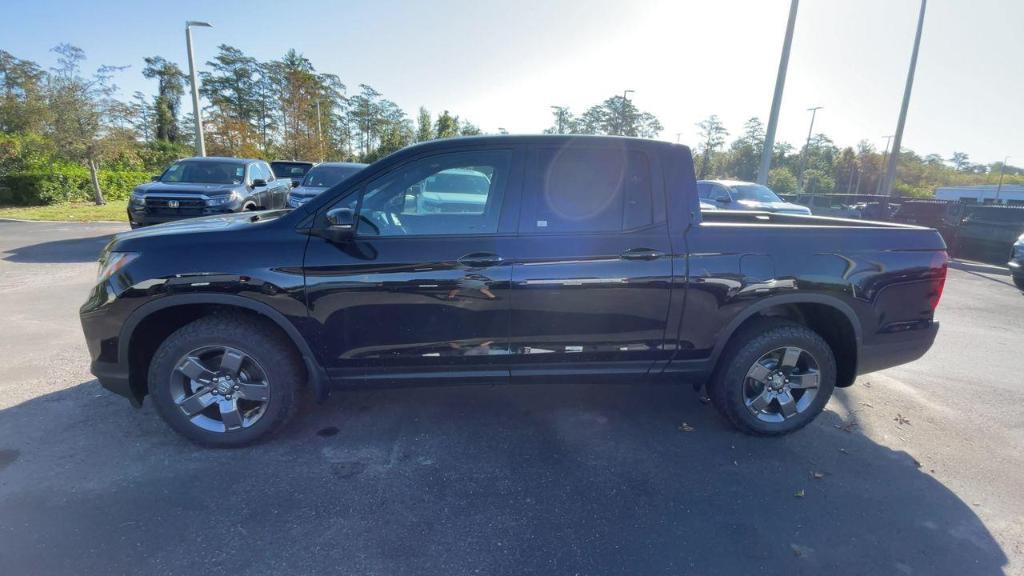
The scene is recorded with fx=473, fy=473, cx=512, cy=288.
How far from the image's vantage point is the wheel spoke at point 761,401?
129 inches

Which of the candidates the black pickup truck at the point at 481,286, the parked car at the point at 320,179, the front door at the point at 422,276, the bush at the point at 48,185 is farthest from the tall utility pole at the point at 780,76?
the bush at the point at 48,185

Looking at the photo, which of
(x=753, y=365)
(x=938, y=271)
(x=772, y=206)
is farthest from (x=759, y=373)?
(x=772, y=206)

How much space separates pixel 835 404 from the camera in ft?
12.9

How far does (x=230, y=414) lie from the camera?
2.96 meters

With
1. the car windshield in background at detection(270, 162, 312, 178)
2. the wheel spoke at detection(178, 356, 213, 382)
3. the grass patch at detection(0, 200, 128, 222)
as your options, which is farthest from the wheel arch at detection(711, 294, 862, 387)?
the car windshield in background at detection(270, 162, 312, 178)

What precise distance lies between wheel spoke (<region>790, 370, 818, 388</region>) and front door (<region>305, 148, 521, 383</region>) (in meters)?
2.03

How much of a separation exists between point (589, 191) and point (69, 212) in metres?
19.0

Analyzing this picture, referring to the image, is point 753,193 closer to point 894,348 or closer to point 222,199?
point 894,348

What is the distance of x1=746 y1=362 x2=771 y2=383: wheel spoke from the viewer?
10.6 ft

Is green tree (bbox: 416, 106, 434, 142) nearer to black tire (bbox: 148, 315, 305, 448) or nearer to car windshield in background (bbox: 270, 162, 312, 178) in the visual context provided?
car windshield in background (bbox: 270, 162, 312, 178)

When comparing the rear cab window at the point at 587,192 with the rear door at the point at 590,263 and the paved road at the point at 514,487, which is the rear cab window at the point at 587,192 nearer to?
the rear door at the point at 590,263

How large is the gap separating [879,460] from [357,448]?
344 centimetres

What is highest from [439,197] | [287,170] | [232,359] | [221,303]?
[287,170]

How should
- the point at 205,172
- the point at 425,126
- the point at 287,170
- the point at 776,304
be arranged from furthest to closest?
the point at 425,126
the point at 287,170
the point at 205,172
the point at 776,304
